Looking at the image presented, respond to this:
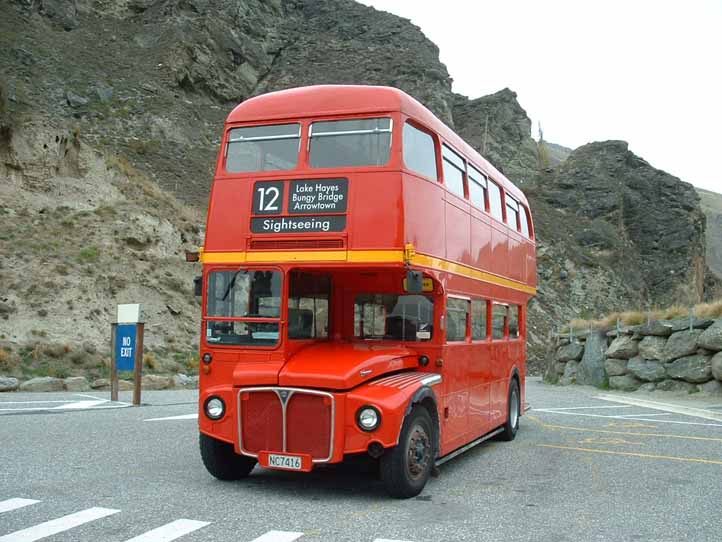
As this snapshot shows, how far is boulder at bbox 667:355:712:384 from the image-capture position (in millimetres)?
21734

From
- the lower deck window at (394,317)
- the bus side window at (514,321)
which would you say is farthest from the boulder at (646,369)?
the lower deck window at (394,317)

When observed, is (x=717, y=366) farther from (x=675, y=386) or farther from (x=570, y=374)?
(x=570, y=374)

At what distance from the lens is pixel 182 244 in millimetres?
39344

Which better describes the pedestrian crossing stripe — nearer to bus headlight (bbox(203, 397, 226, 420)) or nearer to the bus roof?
bus headlight (bbox(203, 397, 226, 420))

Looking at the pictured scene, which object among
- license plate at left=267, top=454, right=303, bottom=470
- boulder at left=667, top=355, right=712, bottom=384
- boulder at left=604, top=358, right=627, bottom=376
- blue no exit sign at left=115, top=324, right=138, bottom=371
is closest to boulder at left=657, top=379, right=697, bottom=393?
boulder at left=667, top=355, right=712, bottom=384

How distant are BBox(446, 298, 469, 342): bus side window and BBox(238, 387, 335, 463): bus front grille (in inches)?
93.4

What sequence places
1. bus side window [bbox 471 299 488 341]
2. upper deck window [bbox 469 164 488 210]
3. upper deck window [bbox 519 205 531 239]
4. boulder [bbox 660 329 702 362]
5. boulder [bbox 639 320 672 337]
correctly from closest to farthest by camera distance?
bus side window [bbox 471 299 488 341] → upper deck window [bbox 469 164 488 210] → upper deck window [bbox 519 205 531 239] → boulder [bbox 660 329 702 362] → boulder [bbox 639 320 672 337]

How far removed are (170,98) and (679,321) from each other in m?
51.2

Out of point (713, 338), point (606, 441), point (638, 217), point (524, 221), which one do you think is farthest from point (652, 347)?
point (638, 217)

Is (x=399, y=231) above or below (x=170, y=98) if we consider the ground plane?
below

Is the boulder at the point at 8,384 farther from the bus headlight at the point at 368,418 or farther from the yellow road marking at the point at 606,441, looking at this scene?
the bus headlight at the point at 368,418

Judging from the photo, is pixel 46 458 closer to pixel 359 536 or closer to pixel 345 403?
pixel 345 403

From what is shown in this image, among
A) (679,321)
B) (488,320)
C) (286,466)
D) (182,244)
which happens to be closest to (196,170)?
(182,244)

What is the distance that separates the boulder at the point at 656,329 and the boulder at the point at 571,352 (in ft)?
16.8
